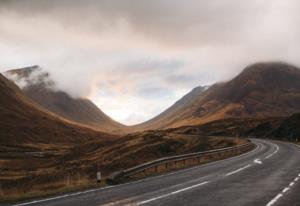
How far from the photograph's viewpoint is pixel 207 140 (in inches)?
3770

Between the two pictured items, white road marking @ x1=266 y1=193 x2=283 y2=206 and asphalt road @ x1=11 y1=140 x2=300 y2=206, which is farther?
asphalt road @ x1=11 y1=140 x2=300 y2=206

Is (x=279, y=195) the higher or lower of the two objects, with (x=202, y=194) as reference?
lower

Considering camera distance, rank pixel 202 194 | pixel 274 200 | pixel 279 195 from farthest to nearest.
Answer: pixel 202 194, pixel 279 195, pixel 274 200

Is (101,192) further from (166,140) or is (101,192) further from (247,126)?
(247,126)

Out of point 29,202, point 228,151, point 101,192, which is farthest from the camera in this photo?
point 228,151

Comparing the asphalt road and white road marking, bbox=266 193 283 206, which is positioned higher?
the asphalt road

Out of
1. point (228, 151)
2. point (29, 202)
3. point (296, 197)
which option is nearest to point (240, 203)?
point (296, 197)

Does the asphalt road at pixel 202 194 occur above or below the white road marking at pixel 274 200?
above

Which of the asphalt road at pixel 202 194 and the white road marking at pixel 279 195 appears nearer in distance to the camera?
the white road marking at pixel 279 195

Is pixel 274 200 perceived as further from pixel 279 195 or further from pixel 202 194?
pixel 202 194

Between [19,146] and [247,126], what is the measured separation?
313ft

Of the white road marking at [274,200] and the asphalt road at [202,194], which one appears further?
the asphalt road at [202,194]

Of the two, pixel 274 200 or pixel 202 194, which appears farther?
pixel 202 194

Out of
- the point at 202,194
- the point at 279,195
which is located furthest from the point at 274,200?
the point at 202,194
